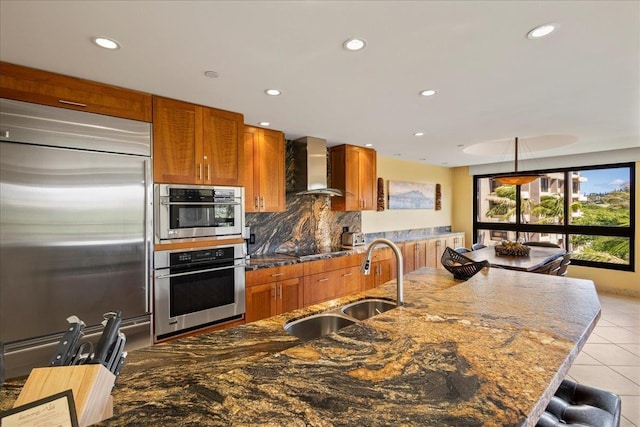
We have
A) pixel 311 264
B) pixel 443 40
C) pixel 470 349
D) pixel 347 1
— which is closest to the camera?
pixel 470 349

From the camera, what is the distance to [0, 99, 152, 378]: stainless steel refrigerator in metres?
1.94

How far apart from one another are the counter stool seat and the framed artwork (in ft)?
14.1

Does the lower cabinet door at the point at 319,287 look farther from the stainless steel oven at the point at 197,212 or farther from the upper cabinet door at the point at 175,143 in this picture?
the upper cabinet door at the point at 175,143

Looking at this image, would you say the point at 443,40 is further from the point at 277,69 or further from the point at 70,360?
the point at 70,360

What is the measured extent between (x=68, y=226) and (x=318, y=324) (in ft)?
6.06

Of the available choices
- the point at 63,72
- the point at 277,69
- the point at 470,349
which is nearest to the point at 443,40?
the point at 277,69

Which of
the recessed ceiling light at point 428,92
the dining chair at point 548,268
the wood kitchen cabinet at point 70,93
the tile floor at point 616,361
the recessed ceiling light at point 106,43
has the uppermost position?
the recessed ceiling light at point 428,92

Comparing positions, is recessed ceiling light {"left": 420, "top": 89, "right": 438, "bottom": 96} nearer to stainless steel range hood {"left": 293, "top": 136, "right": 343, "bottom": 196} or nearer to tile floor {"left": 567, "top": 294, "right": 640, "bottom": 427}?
stainless steel range hood {"left": 293, "top": 136, "right": 343, "bottom": 196}

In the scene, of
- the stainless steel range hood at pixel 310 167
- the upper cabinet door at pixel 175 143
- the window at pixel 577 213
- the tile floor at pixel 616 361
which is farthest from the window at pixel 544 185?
the upper cabinet door at pixel 175 143

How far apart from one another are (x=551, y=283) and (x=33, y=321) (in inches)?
135

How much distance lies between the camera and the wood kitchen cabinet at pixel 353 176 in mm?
4457

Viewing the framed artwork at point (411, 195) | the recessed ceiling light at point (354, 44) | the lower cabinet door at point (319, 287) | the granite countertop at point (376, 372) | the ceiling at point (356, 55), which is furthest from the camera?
the framed artwork at point (411, 195)

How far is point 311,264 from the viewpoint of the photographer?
364 cm

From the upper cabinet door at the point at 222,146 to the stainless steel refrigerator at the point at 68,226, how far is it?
50 centimetres
